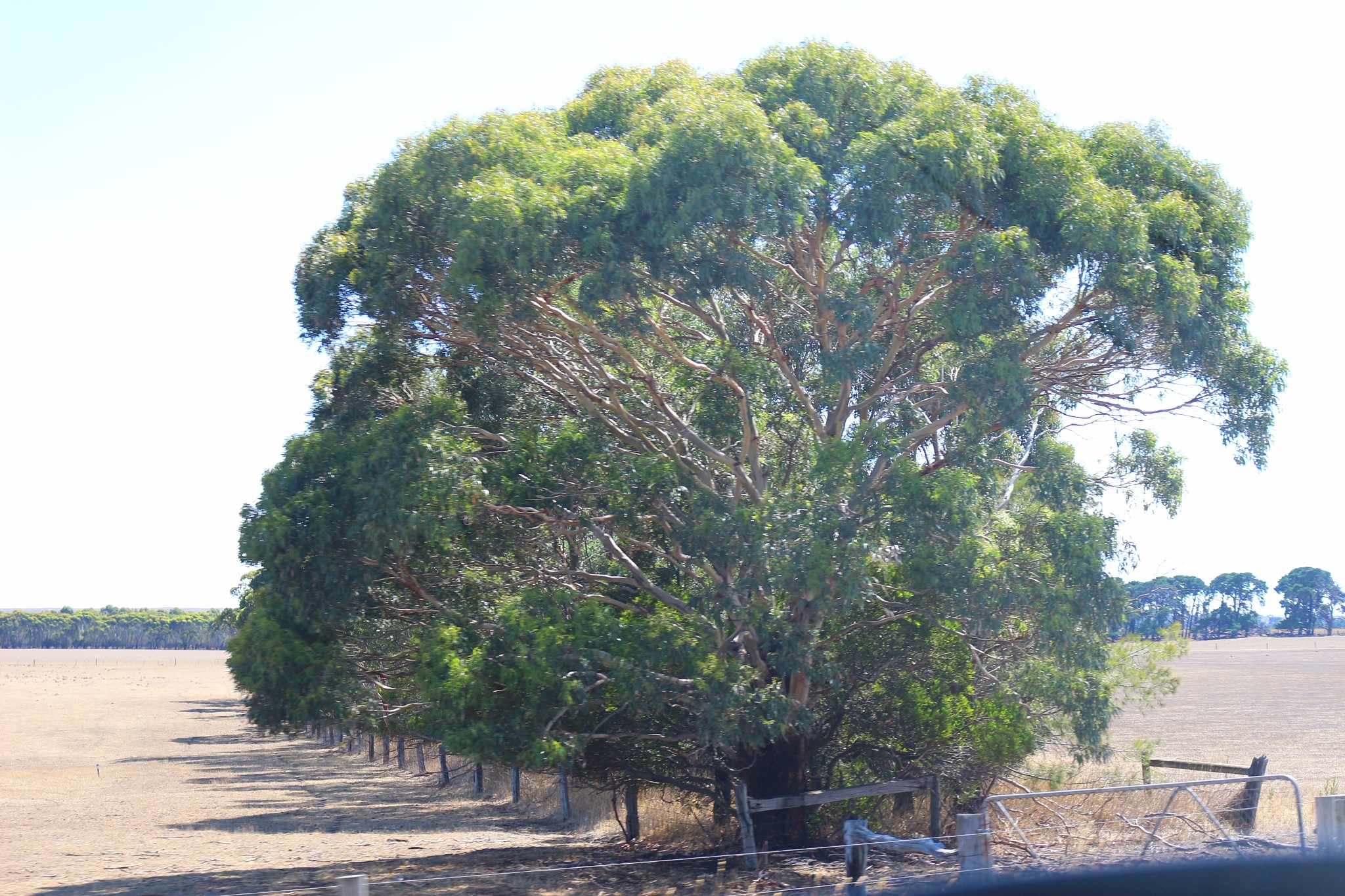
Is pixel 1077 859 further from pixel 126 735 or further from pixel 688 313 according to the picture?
pixel 126 735

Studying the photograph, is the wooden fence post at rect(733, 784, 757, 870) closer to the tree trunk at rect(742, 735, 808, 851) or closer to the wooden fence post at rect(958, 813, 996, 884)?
the tree trunk at rect(742, 735, 808, 851)

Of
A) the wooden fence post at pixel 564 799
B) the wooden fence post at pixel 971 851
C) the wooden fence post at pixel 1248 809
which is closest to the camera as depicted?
the wooden fence post at pixel 971 851

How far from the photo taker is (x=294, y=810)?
2927 cm

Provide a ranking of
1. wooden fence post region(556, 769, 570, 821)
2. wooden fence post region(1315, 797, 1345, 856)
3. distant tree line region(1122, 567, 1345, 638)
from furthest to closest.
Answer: distant tree line region(1122, 567, 1345, 638), wooden fence post region(556, 769, 570, 821), wooden fence post region(1315, 797, 1345, 856)

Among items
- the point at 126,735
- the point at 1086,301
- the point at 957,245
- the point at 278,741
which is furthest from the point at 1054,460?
the point at 126,735

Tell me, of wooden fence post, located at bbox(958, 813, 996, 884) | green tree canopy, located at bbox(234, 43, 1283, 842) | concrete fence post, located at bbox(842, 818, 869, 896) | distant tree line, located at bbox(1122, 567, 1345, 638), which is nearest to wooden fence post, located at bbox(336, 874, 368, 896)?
concrete fence post, located at bbox(842, 818, 869, 896)

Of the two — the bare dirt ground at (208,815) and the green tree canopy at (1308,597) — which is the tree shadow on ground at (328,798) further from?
the green tree canopy at (1308,597)

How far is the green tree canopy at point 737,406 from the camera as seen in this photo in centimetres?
1370

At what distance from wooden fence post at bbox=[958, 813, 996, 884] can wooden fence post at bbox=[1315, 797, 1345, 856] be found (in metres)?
3.68

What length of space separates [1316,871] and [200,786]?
3607 cm

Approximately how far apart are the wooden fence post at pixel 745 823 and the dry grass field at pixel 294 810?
0.41 metres

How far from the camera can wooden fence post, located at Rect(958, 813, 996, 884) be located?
11316 millimetres

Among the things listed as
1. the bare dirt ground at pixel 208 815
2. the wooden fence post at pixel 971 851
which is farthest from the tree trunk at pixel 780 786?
the wooden fence post at pixel 971 851

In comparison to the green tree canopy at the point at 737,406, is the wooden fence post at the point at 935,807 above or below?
below
